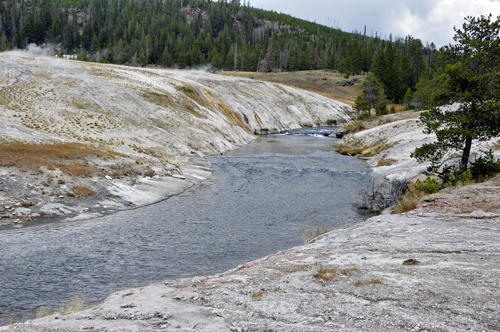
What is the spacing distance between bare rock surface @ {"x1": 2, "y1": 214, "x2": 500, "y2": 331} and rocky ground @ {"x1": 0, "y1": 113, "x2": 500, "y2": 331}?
0.02m

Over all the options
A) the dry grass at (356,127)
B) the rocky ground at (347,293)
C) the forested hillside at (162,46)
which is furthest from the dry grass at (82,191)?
the forested hillside at (162,46)

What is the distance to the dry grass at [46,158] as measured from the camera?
2369cm

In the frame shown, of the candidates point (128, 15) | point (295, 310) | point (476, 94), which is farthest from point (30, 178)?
point (128, 15)

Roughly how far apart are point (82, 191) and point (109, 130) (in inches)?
754

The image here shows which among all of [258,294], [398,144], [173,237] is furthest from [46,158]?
[398,144]

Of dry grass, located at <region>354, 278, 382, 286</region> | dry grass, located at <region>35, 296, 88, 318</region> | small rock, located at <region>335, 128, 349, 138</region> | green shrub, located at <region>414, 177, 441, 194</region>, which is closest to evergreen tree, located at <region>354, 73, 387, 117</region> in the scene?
small rock, located at <region>335, 128, 349, 138</region>

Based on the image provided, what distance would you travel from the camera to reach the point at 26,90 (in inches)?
1778

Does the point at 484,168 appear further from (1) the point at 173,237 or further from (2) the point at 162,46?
(2) the point at 162,46

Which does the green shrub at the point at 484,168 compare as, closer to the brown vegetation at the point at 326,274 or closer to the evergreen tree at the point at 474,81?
the evergreen tree at the point at 474,81

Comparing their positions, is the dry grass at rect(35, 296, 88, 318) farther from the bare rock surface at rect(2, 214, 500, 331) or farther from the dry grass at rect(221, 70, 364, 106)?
the dry grass at rect(221, 70, 364, 106)

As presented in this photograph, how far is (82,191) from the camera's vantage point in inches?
Result: 918

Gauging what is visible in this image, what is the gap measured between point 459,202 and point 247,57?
13731cm

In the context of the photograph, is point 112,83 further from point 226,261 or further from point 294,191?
point 226,261

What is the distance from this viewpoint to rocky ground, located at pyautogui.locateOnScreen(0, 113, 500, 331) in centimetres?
702
